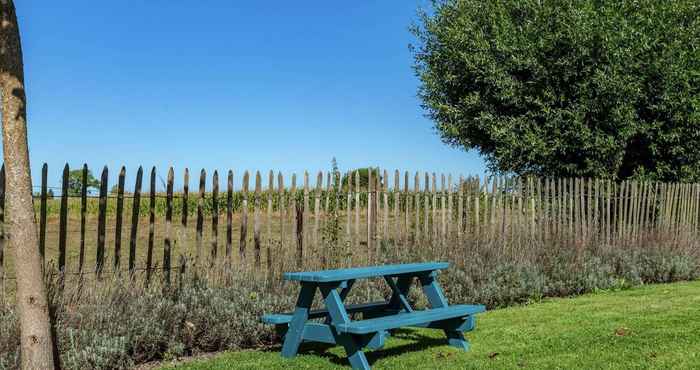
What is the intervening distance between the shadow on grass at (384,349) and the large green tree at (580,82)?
10.3 metres

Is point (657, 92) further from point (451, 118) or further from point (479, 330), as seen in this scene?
point (479, 330)

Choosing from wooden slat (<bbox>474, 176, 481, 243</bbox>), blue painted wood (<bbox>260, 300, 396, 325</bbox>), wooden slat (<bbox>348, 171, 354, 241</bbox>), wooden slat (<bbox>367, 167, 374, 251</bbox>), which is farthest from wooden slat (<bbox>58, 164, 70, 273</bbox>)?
wooden slat (<bbox>474, 176, 481, 243</bbox>)

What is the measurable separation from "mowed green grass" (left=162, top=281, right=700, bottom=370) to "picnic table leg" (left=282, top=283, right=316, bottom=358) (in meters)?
0.12

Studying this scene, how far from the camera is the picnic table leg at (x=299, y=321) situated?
6762mm

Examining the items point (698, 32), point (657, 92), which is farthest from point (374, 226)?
point (698, 32)

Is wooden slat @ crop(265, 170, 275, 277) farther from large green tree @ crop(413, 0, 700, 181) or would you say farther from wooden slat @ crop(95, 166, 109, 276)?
large green tree @ crop(413, 0, 700, 181)

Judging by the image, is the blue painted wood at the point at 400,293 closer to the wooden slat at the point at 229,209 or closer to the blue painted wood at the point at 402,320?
the blue painted wood at the point at 402,320

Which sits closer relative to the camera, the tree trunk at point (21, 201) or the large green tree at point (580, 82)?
the tree trunk at point (21, 201)

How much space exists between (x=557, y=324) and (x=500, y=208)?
5.61 metres

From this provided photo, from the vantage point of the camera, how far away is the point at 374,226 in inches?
459

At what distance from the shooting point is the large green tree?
17.0 meters

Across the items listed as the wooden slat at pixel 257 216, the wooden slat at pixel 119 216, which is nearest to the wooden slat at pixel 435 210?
the wooden slat at pixel 257 216

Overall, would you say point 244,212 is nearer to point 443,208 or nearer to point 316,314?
point 316,314

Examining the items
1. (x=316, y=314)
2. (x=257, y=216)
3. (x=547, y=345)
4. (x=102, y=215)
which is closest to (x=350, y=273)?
(x=316, y=314)
